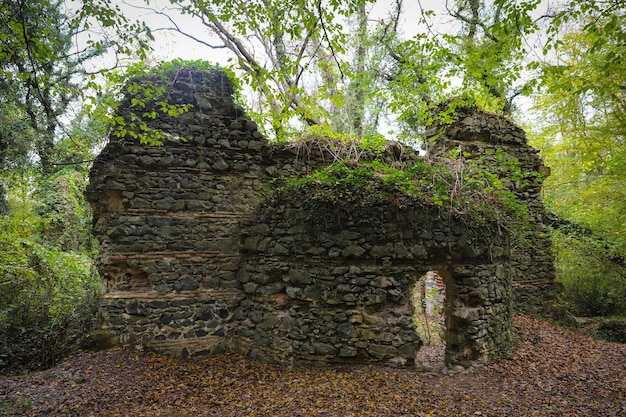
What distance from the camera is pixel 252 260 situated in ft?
23.0

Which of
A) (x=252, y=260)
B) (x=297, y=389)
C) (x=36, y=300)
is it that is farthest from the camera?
(x=36, y=300)

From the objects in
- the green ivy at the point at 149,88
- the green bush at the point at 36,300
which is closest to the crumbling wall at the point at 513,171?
the green ivy at the point at 149,88

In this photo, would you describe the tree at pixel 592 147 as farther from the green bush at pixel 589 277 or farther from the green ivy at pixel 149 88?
the green ivy at pixel 149 88

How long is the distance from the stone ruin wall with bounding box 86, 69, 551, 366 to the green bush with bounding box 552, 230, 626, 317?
18.6 feet

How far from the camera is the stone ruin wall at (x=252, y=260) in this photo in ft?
20.1

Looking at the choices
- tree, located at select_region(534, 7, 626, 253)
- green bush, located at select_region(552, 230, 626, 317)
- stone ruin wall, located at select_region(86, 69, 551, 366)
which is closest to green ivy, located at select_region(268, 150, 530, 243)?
stone ruin wall, located at select_region(86, 69, 551, 366)

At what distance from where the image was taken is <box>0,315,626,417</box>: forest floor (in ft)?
15.7

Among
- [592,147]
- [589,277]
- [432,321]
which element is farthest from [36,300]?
[589,277]

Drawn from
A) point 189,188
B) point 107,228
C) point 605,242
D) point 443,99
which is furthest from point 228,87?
point 605,242

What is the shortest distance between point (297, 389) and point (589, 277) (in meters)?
11.9

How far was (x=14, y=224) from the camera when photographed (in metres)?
9.33

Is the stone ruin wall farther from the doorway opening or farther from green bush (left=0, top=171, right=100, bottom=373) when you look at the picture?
green bush (left=0, top=171, right=100, bottom=373)

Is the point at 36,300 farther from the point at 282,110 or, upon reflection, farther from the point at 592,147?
the point at 592,147

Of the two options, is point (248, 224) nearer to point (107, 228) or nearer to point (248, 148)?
point (248, 148)
